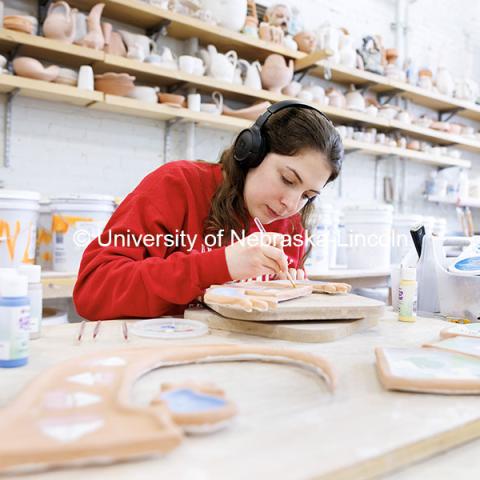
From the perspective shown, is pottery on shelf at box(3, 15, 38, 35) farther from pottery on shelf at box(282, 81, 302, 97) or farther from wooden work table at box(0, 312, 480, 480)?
wooden work table at box(0, 312, 480, 480)

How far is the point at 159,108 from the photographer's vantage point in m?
2.64

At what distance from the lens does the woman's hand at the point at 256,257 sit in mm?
1014

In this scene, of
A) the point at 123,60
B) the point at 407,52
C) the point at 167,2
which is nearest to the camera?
the point at 123,60

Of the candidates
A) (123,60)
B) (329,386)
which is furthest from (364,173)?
(329,386)

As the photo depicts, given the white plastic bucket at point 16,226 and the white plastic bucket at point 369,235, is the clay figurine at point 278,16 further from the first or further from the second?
the white plastic bucket at point 16,226

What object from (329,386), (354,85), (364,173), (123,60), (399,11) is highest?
(399,11)

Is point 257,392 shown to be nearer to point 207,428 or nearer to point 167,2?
point 207,428

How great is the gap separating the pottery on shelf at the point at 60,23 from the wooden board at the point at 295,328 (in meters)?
1.92

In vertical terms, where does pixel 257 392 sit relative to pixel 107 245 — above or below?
below

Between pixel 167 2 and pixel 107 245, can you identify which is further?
pixel 167 2

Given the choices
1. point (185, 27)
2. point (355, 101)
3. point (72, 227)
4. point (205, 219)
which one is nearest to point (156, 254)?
point (205, 219)

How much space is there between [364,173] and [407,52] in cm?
126

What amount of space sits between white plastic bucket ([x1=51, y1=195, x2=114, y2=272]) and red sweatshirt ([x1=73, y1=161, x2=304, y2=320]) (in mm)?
888

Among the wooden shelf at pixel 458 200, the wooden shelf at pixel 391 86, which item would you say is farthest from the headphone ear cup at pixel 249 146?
the wooden shelf at pixel 458 200
